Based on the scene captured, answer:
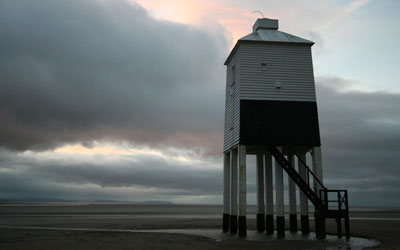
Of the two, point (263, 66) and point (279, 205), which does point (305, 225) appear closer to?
point (279, 205)

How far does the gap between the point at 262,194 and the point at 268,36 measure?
35.2ft

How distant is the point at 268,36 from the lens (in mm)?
25312

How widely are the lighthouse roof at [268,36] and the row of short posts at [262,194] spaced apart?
22.1 ft

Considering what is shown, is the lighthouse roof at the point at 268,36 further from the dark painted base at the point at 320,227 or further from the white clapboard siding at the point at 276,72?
the dark painted base at the point at 320,227

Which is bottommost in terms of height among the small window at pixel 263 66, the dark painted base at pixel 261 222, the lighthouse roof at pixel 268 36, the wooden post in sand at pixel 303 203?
the dark painted base at pixel 261 222

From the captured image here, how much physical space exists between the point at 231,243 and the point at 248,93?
891cm

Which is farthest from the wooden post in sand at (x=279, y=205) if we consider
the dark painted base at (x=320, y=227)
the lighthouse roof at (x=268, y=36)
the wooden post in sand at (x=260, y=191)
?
the lighthouse roof at (x=268, y=36)

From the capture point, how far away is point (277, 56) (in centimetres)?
2428

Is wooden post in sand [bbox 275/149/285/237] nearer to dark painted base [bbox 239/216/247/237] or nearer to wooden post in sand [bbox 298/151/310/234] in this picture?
wooden post in sand [bbox 298/151/310/234]

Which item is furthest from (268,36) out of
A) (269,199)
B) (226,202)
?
(226,202)

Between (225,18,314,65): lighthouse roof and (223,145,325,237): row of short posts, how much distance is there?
675 centimetres

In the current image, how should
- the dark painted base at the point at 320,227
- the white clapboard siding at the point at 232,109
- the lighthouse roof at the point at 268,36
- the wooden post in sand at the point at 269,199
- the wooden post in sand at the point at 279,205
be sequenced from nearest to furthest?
the dark painted base at the point at 320,227, the wooden post in sand at the point at 279,205, the white clapboard siding at the point at 232,109, the lighthouse roof at the point at 268,36, the wooden post in sand at the point at 269,199

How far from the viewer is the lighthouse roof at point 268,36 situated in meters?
24.4

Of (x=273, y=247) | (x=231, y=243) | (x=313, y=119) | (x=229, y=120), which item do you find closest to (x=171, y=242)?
(x=231, y=243)
